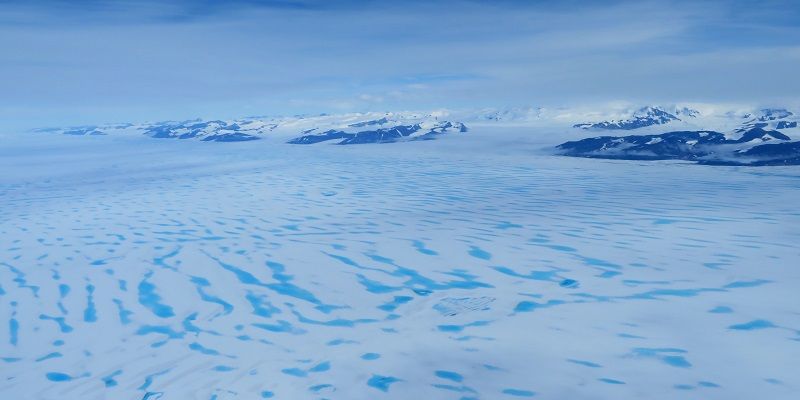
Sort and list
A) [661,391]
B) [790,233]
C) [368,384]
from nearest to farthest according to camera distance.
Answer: [661,391] → [368,384] → [790,233]

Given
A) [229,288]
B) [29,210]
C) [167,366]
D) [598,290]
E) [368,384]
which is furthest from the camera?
[29,210]

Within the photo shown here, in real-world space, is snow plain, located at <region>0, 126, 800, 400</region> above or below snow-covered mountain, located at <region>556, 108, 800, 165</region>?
below

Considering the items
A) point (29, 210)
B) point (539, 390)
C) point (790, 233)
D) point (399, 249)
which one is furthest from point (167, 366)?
point (29, 210)

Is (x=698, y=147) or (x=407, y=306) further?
(x=698, y=147)

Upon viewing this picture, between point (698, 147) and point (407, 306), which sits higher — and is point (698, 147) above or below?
above

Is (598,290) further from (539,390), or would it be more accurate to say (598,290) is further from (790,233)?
(790,233)

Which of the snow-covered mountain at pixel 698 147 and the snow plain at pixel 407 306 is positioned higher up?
the snow-covered mountain at pixel 698 147

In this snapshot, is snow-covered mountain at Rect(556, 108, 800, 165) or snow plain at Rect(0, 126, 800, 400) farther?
snow-covered mountain at Rect(556, 108, 800, 165)

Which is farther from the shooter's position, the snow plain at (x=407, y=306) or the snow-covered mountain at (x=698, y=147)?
the snow-covered mountain at (x=698, y=147)
